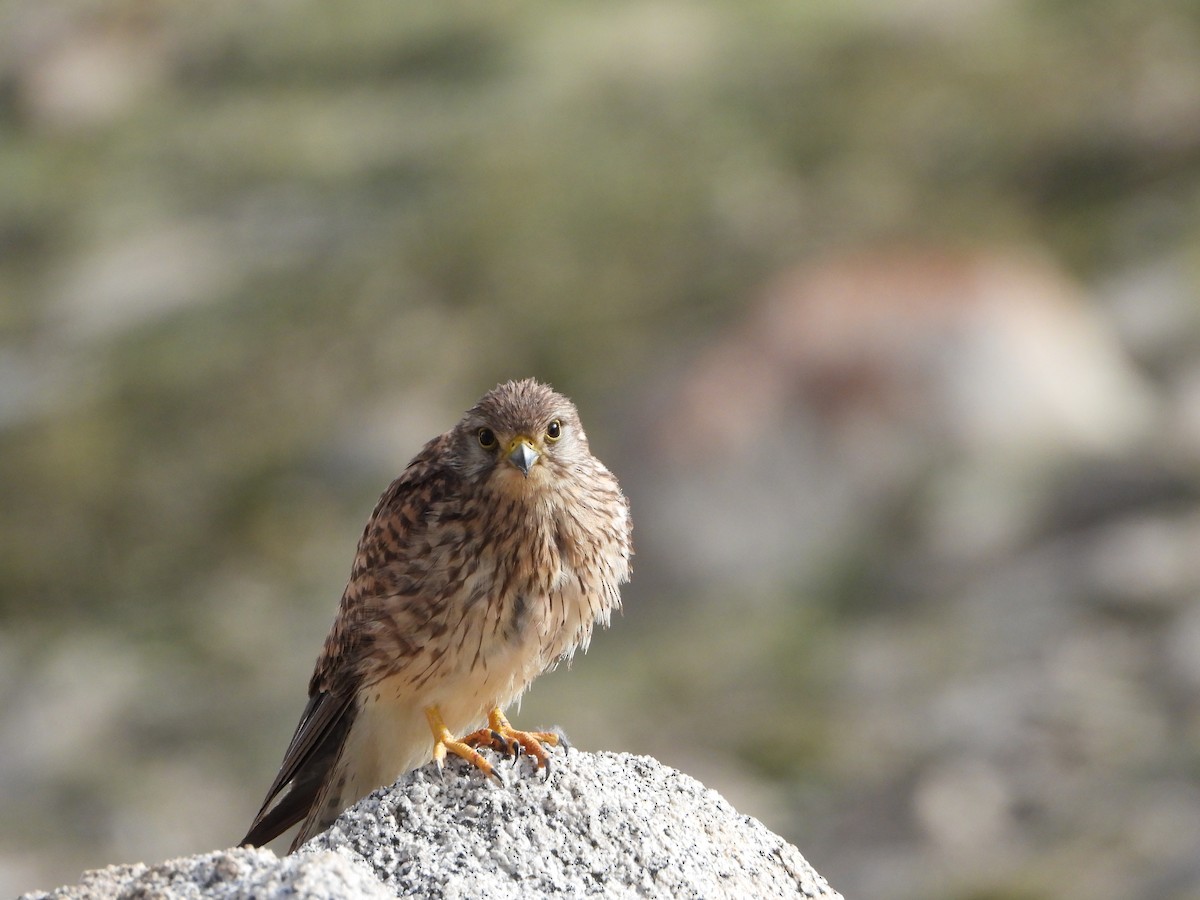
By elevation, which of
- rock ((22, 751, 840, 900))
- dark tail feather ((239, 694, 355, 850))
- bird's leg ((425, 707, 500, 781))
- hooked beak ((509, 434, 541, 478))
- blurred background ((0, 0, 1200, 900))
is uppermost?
blurred background ((0, 0, 1200, 900))

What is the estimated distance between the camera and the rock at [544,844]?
4.51 m

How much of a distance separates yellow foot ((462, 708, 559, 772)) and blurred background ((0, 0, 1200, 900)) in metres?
8.60

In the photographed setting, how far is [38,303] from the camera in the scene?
76.0ft

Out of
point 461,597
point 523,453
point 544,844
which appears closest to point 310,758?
point 461,597

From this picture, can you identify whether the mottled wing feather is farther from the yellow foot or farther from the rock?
the rock

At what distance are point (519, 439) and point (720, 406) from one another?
12322mm

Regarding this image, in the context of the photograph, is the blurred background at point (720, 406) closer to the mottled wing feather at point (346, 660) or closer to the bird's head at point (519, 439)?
the mottled wing feather at point (346, 660)

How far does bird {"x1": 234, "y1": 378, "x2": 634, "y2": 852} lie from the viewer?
556 cm

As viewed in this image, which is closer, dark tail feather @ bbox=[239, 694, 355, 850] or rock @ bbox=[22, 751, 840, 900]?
rock @ bbox=[22, 751, 840, 900]

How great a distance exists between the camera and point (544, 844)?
475 centimetres

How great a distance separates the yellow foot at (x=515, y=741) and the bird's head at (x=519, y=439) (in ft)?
2.39

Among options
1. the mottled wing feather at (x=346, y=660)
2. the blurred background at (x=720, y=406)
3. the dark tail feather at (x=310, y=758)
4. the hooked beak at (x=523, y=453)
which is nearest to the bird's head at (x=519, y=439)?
the hooked beak at (x=523, y=453)

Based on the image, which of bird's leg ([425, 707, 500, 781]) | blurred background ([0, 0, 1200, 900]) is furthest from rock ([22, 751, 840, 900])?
blurred background ([0, 0, 1200, 900])

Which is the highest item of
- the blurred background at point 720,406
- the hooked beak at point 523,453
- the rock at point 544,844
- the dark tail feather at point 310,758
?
the blurred background at point 720,406
